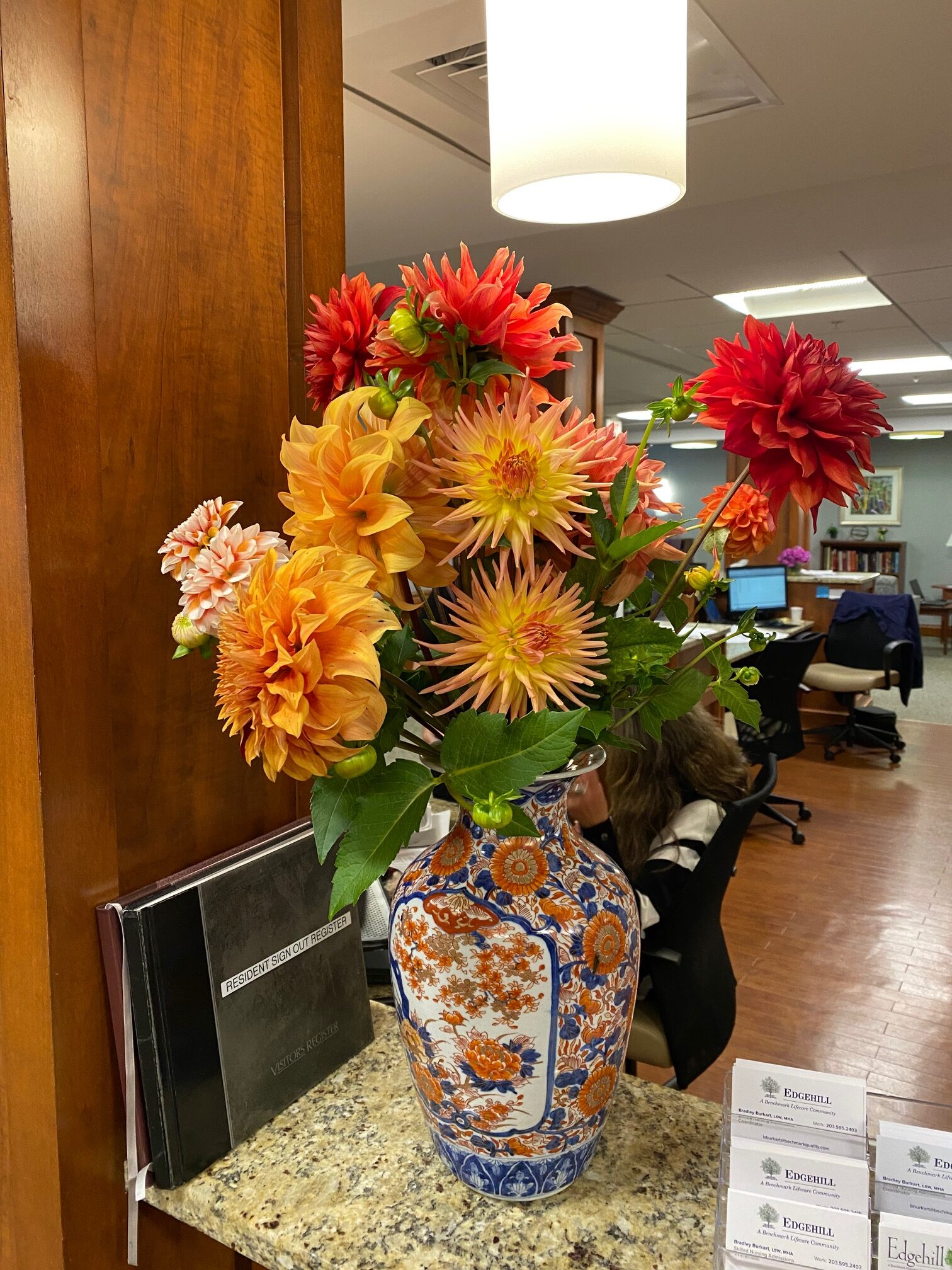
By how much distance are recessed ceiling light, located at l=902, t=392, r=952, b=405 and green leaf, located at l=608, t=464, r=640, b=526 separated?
1083 centimetres

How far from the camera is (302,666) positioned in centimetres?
54

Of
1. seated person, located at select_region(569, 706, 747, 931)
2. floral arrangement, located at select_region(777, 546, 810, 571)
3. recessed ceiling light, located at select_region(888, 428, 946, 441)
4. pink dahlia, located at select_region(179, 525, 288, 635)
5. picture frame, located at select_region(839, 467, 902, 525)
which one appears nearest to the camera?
pink dahlia, located at select_region(179, 525, 288, 635)

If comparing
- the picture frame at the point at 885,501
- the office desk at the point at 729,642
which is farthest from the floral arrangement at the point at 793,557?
the picture frame at the point at 885,501

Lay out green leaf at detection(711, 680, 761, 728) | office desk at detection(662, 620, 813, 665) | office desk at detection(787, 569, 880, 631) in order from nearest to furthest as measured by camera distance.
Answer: green leaf at detection(711, 680, 761, 728), office desk at detection(662, 620, 813, 665), office desk at detection(787, 569, 880, 631)

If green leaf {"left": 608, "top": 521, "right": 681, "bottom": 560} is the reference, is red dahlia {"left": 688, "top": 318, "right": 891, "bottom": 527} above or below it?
above

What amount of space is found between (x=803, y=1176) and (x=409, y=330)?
0.67m

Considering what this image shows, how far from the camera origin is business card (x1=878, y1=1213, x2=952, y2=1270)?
625mm

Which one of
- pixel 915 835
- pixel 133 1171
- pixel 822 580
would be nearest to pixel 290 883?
pixel 133 1171

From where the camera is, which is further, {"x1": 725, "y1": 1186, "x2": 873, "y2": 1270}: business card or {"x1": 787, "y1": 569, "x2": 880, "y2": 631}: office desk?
{"x1": 787, "y1": 569, "x2": 880, "y2": 631}: office desk

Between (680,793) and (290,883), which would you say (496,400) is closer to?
(290,883)

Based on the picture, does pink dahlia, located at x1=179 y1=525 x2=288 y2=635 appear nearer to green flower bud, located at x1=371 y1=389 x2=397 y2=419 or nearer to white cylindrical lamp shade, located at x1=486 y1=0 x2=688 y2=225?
green flower bud, located at x1=371 y1=389 x2=397 y2=419

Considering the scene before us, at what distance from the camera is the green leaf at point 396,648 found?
0.68 m

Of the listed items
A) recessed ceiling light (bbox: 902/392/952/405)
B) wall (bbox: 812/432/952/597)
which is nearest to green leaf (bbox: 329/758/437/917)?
recessed ceiling light (bbox: 902/392/952/405)

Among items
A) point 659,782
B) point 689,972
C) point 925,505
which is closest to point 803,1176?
point 689,972
